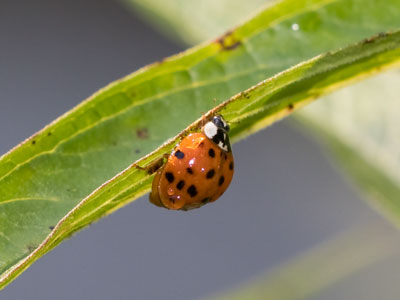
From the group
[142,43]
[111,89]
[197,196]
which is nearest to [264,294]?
[197,196]

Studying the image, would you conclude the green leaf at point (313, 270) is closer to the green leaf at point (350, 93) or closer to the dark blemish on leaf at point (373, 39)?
the green leaf at point (350, 93)

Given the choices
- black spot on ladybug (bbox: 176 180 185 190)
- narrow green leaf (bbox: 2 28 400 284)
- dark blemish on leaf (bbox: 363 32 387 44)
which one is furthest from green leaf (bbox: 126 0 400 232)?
black spot on ladybug (bbox: 176 180 185 190)

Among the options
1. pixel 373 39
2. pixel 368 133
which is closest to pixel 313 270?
pixel 368 133

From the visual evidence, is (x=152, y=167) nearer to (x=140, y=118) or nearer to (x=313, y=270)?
(x=140, y=118)

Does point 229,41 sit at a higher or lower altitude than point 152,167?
higher

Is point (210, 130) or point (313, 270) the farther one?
point (313, 270)

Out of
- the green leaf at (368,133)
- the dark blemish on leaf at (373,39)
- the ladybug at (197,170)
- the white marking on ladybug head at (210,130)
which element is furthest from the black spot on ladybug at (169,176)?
the dark blemish on leaf at (373,39)
